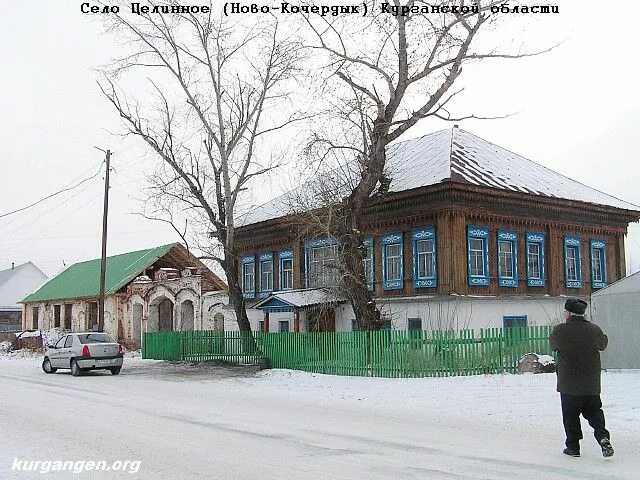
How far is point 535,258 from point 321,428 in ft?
63.8

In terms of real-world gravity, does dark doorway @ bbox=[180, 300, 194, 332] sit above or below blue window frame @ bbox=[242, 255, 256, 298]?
below

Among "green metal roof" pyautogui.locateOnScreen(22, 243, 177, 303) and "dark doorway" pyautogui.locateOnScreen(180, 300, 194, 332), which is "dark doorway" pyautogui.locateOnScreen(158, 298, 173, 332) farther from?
"green metal roof" pyautogui.locateOnScreen(22, 243, 177, 303)

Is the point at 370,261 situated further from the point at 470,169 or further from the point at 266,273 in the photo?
the point at 266,273

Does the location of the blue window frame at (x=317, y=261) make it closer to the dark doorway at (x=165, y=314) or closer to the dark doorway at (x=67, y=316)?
the dark doorway at (x=165, y=314)

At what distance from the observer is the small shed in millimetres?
20047

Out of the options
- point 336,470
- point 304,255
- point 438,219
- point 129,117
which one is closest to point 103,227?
point 129,117

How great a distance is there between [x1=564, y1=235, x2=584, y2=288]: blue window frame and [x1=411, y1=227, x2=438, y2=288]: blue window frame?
260 inches

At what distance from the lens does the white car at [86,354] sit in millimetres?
25844

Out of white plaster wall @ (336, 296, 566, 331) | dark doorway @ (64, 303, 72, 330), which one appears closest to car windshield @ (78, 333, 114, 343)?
white plaster wall @ (336, 296, 566, 331)

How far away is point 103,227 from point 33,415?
2186 cm

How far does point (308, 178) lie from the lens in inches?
1091

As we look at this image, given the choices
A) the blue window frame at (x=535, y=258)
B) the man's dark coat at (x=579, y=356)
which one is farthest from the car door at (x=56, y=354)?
the man's dark coat at (x=579, y=356)

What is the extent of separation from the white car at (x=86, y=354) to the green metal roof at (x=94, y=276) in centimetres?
1669

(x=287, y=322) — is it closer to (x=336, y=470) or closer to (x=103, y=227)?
(x=103, y=227)
